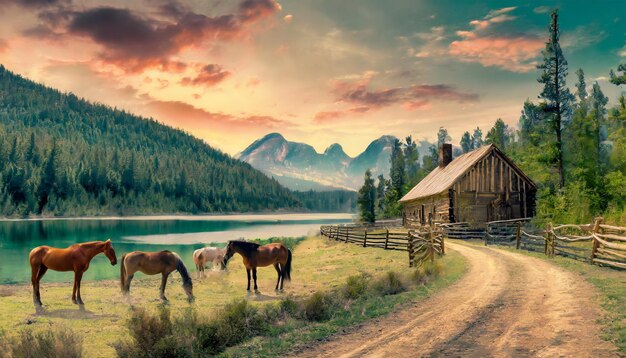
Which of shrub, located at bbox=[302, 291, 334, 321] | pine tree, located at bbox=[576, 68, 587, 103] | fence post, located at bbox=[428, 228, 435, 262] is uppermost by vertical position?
pine tree, located at bbox=[576, 68, 587, 103]

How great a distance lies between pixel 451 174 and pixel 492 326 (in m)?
34.2

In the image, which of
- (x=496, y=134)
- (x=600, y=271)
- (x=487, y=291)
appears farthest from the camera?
(x=496, y=134)

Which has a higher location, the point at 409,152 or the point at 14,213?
the point at 409,152

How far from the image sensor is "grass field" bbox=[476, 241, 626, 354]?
984cm

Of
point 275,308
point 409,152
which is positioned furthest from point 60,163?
point 275,308

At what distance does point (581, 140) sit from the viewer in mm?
44156

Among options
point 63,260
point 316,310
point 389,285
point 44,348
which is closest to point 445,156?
point 389,285

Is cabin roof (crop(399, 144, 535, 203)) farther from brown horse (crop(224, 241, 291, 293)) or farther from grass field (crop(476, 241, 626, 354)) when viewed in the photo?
brown horse (crop(224, 241, 291, 293))

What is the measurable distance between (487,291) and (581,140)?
120 feet

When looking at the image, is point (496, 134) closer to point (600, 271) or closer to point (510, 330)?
point (600, 271)

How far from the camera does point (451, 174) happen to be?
1716 inches

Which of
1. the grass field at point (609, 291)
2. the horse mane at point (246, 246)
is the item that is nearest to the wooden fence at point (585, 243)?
the grass field at point (609, 291)

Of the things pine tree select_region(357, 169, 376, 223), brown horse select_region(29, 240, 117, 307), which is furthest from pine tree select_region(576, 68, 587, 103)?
brown horse select_region(29, 240, 117, 307)

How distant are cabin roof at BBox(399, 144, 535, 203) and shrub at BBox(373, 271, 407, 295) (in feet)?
81.2
